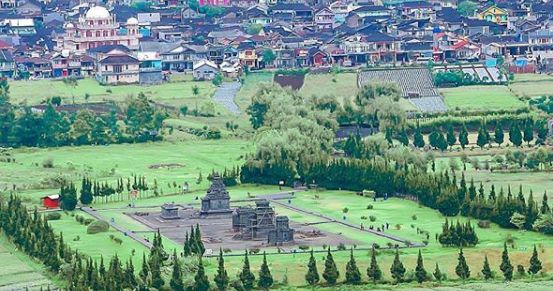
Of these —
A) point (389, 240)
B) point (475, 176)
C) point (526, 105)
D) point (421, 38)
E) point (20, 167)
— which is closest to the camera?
point (389, 240)

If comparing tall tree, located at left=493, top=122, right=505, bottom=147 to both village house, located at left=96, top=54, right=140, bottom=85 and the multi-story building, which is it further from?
the multi-story building

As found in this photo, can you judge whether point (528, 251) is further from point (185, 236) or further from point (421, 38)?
point (421, 38)

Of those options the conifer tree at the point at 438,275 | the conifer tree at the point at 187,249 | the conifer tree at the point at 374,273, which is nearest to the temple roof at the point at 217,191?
the conifer tree at the point at 187,249

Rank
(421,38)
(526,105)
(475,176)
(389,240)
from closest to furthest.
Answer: (389,240), (475,176), (526,105), (421,38)

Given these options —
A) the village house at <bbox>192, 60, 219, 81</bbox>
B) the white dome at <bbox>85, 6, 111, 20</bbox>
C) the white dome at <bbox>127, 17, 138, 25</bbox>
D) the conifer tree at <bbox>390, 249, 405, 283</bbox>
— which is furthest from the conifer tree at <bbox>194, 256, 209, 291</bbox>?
the white dome at <bbox>85, 6, 111, 20</bbox>

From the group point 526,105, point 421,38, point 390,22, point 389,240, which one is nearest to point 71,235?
point 389,240

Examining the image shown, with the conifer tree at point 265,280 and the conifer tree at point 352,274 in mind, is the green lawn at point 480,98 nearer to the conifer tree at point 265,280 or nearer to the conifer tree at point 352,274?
the conifer tree at point 352,274
